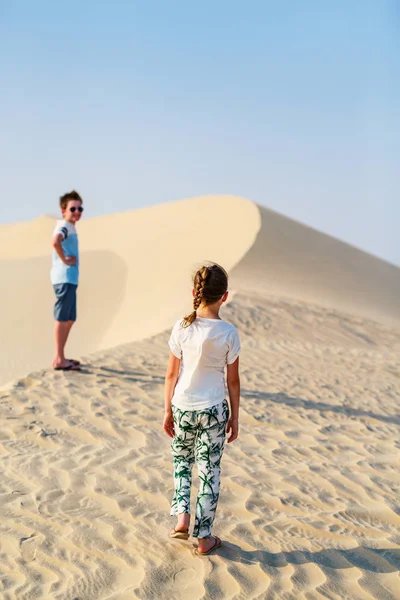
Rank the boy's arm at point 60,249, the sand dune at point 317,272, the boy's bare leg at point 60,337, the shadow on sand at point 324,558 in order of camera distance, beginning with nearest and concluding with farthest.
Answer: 1. the shadow on sand at point 324,558
2. the boy's arm at point 60,249
3. the boy's bare leg at point 60,337
4. the sand dune at point 317,272

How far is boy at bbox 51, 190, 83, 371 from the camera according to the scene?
7.63 meters

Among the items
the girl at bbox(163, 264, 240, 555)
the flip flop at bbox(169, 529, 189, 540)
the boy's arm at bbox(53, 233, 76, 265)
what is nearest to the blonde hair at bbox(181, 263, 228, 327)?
the girl at bbox(163, 264, 240, 555)

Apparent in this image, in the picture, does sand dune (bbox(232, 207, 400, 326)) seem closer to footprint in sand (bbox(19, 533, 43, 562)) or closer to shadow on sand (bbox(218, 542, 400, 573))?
shadow on sand (bbox(218, 542, 400, 573))

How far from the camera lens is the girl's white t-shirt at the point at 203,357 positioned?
3709mm

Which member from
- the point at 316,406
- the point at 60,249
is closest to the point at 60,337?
the point at 60,249

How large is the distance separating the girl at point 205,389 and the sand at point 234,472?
0.34m

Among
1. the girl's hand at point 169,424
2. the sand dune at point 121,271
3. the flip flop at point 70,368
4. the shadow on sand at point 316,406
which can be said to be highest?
the girl's hand at point 169,424

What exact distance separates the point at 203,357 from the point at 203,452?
53 cm

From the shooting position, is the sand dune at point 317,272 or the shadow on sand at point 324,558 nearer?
the shadow on sand at point 324,558

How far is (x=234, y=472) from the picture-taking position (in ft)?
17.6

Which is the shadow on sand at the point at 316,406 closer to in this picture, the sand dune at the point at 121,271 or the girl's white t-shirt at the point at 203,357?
the girl's white t-shirt at the point at 203,357

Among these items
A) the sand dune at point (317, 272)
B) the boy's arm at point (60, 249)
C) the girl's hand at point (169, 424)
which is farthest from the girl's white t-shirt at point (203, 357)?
the sand dune at point (317, 272)

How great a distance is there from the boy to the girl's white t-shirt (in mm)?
4154

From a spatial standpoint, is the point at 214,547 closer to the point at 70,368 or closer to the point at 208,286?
the point at 208,286
